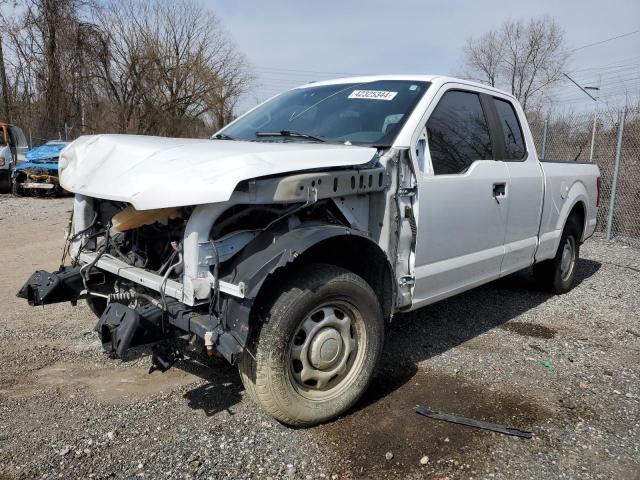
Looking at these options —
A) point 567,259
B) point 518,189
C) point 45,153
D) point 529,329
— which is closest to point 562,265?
point 567,259

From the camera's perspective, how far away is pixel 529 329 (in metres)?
5.03

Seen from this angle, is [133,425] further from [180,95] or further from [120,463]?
[180,95]

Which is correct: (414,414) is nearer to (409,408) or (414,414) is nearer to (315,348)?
(409,408)

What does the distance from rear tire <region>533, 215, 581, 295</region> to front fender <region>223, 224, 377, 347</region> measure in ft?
13.1

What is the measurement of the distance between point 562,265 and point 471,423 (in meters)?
3.61

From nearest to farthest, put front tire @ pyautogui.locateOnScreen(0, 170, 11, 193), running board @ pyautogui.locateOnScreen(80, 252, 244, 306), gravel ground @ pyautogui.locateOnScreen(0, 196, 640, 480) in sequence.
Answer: running board @ pyautogui.locateOnScreen(80, 252, 244, 306) → gravel ground @ pyautogui.locateOnScreen(0, 196, 640, 480) → front tire @ pyautogui.locateOnScreen(0, 170, 11, 193)

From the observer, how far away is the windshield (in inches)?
144

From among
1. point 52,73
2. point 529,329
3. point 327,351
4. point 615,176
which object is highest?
point 52,73

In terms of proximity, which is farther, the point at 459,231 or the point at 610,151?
the point at 610,151

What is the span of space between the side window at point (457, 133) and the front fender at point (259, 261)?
1.24 metres

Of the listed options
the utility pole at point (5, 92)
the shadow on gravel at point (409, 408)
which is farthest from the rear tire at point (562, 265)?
the utility pole at point (5, 92)

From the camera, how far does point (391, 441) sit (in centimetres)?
298

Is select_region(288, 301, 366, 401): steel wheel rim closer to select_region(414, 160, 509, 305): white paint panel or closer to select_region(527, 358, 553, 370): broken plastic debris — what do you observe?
select_region(414, 160, 509, 305): white paint panel

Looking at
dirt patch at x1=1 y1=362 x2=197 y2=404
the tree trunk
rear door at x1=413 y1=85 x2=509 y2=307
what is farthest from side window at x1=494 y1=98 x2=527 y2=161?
the tree trunk
